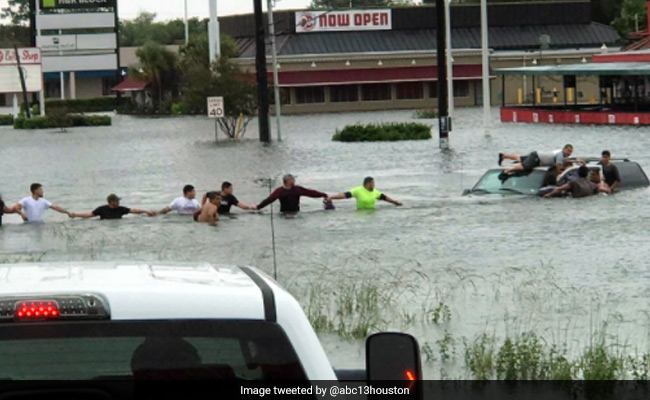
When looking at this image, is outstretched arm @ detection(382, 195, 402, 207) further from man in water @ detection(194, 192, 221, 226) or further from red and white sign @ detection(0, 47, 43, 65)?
red and white sign @ detection(0, 47, 43, 65)

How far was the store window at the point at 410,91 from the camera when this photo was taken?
11619cm

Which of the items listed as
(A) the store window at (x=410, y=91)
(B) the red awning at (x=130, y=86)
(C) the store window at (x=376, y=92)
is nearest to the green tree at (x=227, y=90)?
(C) the store window at (x=376, y=92)

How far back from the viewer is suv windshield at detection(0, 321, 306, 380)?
13.5 ft

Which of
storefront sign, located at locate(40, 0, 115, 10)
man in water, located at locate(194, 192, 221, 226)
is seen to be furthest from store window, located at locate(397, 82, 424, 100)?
man in water, located at locate(194, 192, 221, 226)

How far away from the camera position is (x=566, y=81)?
82.0 metres

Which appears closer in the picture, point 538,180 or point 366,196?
point 366,196

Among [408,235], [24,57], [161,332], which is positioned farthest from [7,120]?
[161,332]

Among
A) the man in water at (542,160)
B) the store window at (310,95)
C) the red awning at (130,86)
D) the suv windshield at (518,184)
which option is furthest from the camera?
the red awning at (130,86)

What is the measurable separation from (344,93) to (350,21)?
17.4 feet

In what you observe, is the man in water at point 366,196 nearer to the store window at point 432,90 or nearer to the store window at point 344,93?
the store window at point 344,93

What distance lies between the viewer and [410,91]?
11669 centimetres

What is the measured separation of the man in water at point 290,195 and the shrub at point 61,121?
219ft

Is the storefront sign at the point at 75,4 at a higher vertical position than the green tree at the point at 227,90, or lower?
higher

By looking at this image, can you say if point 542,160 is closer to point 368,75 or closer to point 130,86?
point 368,75
